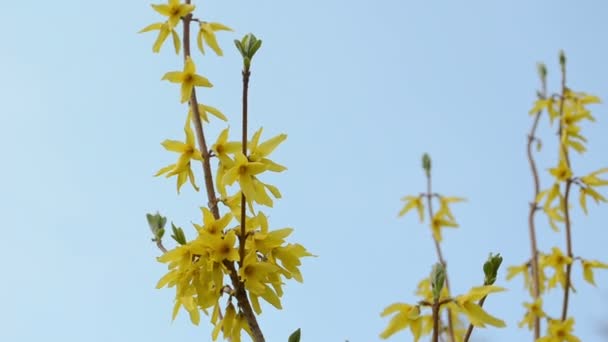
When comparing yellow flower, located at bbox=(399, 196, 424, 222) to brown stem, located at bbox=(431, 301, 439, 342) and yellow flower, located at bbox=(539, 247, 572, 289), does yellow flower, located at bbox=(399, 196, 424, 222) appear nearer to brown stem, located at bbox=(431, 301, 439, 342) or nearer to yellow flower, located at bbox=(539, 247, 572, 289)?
yellow flower, located at bbox=(539, 247, 572, 289)

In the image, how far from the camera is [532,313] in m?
2.61

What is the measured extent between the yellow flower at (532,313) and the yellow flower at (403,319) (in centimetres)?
132

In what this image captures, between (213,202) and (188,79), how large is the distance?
A: 0.92 ft

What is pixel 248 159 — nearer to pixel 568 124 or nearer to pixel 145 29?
pixel 145 29

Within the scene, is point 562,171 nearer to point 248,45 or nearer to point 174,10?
point 174,10

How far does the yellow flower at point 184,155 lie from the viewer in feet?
4.53

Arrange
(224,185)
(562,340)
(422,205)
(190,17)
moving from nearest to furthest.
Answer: (224,185) < (190,17) < (562,340) < (422,205)

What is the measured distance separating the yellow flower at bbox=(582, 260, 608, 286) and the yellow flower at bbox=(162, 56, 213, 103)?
1.72m

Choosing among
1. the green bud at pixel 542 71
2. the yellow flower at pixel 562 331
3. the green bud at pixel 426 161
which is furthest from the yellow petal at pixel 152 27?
the green bud at pixel 542 71

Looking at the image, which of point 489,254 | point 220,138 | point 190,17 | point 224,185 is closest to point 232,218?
point 224,185

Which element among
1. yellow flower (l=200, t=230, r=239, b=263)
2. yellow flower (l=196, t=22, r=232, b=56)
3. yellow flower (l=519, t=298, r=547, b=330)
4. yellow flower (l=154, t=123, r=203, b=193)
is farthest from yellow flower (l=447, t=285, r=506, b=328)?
yellow flower (l=519, t=298, r=547, b=330)

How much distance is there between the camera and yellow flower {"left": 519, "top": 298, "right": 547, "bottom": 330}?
2.53 metres

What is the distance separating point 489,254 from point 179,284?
501 millimetres

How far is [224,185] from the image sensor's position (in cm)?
128
